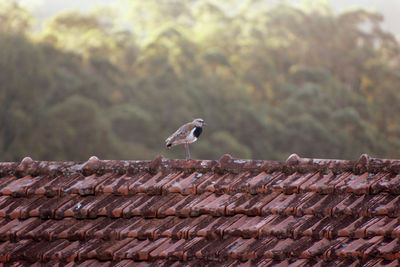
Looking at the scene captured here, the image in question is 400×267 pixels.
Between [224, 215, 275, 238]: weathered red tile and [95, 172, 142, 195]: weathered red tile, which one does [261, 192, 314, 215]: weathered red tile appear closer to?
[224, 215, 275, 238]: weathered red tile

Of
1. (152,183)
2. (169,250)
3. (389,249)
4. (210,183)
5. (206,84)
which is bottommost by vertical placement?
(389,249)

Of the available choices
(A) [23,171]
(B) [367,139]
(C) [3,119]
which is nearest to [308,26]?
(B) [367,139]

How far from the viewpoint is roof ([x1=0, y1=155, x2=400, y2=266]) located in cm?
454

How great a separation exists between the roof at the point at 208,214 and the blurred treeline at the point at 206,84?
32.4 meters

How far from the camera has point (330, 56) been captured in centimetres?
5938

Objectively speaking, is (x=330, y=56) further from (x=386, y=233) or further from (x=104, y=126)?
(x=386, y=233)

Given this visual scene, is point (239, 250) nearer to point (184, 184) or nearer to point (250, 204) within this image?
point (250, 204)

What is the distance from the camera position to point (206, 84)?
4847 cm

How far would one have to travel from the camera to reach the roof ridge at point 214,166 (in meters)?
5.05

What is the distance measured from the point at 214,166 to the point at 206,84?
43.1 m

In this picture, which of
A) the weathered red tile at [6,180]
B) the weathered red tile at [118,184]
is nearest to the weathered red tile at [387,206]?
the weathered red tile at [118,184]

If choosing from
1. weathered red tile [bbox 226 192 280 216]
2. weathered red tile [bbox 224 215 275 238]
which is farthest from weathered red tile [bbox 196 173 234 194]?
weathered red tile [bbox 224 215 275 238]

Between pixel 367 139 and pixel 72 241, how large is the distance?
149 ft

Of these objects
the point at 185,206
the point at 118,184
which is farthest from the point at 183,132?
the point at 185,206
